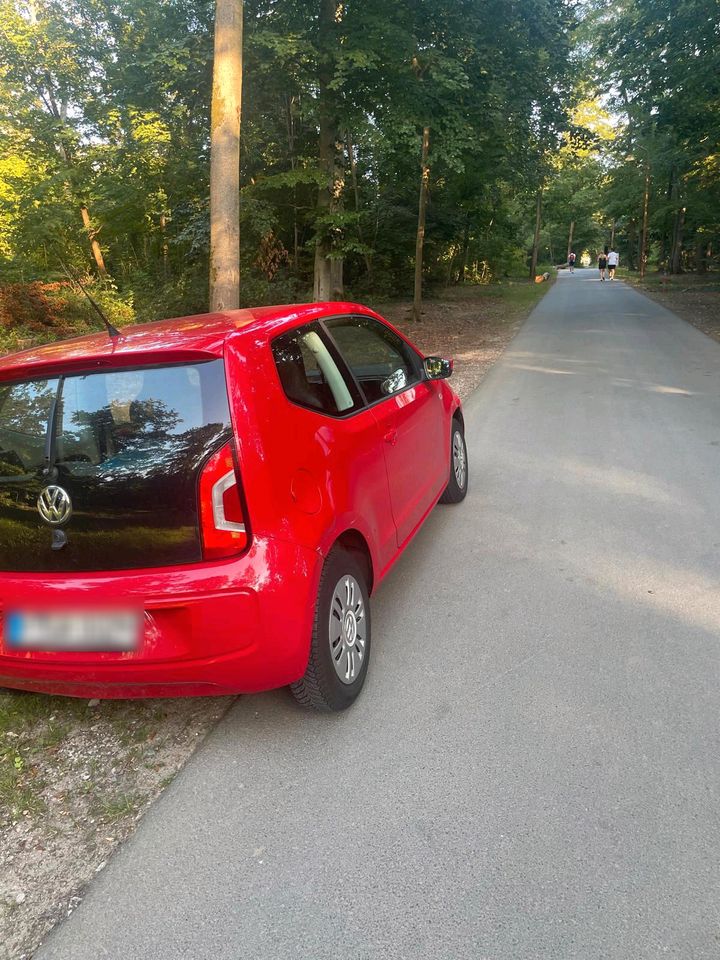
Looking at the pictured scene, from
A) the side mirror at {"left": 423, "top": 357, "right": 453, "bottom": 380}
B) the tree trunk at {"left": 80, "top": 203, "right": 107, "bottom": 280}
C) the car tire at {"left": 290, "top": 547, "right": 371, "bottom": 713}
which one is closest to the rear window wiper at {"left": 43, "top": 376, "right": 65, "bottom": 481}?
the car tire at {"left": 290, "top": 547, "right": 371, "bottom": 713}

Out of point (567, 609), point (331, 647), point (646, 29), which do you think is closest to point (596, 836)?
point (331, 647)

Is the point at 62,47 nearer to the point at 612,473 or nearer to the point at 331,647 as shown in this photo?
the point at 612,473

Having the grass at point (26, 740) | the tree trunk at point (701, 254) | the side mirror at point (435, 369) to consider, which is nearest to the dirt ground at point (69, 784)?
the grass at point (26, 740)

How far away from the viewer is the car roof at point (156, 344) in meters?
2.57

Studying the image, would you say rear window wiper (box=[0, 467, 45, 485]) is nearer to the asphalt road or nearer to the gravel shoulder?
the asphalt road

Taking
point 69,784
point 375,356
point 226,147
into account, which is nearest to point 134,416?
point 69,784

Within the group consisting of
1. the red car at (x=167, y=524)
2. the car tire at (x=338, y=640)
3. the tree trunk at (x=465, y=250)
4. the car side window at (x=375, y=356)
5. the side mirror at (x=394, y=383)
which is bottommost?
the car tire at (x=338, y=640)

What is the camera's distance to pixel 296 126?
17.1 meters

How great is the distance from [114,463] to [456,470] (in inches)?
129

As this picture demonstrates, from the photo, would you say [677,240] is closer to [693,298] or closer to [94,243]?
[693,298]

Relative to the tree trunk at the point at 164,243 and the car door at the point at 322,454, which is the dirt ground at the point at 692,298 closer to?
the car door at the point at 322,454

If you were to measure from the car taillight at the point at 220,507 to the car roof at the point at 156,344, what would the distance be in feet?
1.44

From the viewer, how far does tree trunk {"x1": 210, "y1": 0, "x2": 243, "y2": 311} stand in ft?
24.5

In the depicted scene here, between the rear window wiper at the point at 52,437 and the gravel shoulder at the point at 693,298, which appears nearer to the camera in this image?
the rear window wiper at the point at 52,437
